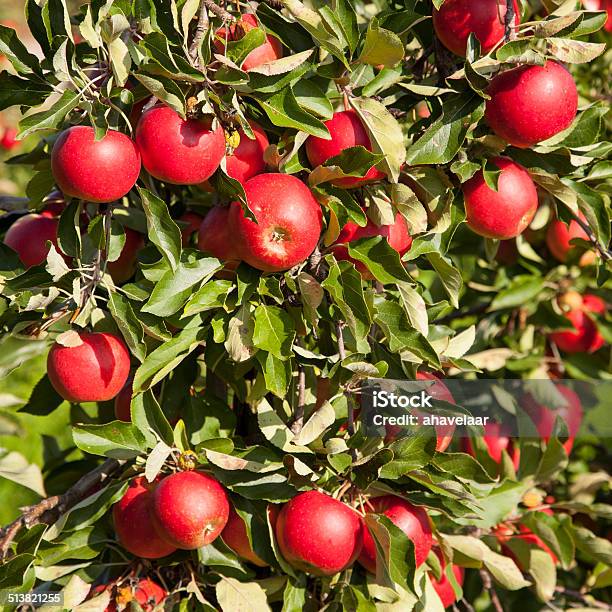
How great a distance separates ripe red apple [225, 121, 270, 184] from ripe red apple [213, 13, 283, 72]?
94 millimetres

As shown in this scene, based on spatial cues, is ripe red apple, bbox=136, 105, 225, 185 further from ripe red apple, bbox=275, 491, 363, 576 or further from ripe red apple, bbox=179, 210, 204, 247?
ripe red apple, bbox=275, 491, 363, 576

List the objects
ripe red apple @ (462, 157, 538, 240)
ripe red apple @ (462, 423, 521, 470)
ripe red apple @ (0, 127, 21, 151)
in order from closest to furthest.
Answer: ripe red apple @ (462, 157, 538, 240)
ripe red apple @ (462, 423, 521, 470)
ripe red apple @ (0, 127, 21, 151)

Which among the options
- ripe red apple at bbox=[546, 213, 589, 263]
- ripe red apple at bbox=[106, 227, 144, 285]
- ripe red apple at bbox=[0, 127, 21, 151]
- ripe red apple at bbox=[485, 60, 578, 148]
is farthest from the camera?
ripe red apple at bbox=[0, 127, 21, 151]

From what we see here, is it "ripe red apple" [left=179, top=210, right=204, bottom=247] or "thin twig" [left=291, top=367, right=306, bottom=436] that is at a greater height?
"ripe red apple" [left=179, top=210, right=204, bottom=247]

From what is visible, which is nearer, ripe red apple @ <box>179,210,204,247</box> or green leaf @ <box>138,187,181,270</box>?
green leaf @ <box>138,187,181,270</box>

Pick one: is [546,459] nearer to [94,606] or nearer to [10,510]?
[94,606]

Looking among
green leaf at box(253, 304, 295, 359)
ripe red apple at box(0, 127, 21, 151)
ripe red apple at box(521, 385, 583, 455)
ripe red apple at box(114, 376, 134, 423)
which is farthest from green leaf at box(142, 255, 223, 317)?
ripe red apple at box(0, 127, 21, 151)

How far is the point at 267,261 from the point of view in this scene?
3.94ft

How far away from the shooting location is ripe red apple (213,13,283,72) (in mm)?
1258

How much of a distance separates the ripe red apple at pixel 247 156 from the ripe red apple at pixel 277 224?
0.20ft

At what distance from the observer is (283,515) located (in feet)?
4.25

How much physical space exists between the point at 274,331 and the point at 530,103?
51 cm

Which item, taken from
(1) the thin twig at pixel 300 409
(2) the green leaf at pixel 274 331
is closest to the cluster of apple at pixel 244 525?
(1) the thin twig at pixel 300 409

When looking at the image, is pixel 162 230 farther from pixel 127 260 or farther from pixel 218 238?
pixel 127 260
